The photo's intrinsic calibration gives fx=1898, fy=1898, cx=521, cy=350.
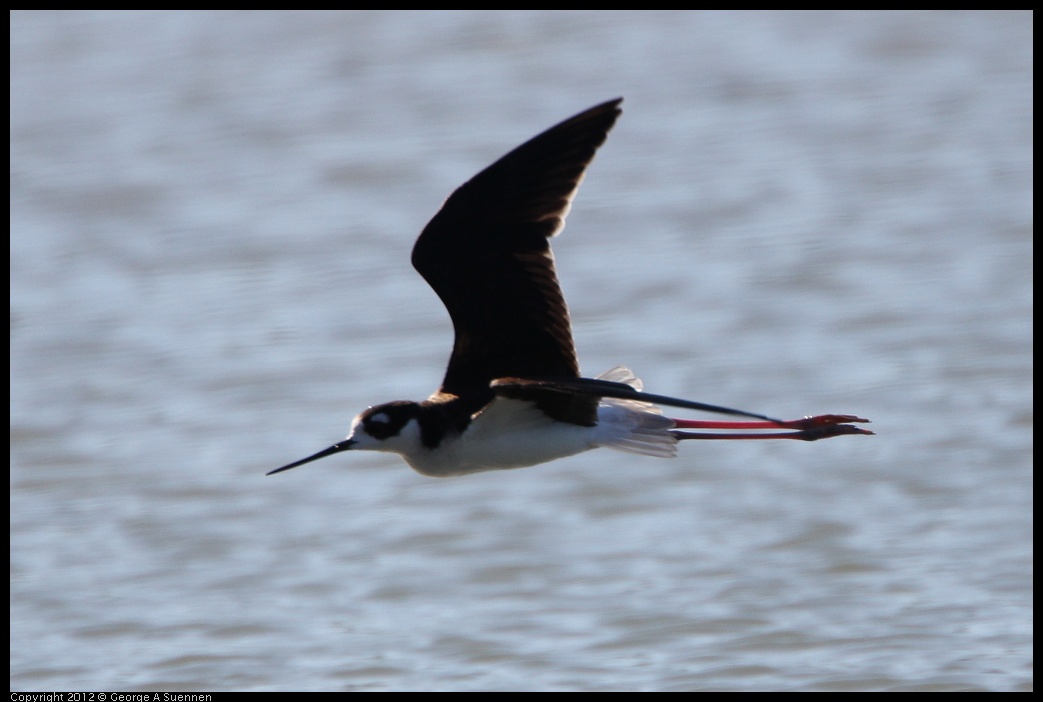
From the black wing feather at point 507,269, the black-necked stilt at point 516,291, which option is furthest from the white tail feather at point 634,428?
the black wing feather at point 507,269

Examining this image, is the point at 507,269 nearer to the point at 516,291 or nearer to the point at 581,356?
the point at 516,291

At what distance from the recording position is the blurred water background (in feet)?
24.7

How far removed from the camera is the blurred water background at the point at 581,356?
7.54 metres

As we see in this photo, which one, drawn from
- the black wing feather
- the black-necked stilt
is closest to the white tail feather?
the black-necked stilt

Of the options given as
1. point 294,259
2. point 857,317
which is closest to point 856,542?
point 857,317

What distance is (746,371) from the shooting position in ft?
31.7

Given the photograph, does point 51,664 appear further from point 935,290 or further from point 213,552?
point 935,290

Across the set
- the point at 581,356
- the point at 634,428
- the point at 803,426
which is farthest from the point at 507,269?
the point at 581,356

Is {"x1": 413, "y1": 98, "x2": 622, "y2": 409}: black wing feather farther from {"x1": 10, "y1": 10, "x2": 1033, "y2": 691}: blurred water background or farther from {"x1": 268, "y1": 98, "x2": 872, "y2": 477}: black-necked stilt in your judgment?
{"x1": 10, "y1": 10, "x2": 1033, "y2": 691}: blurred water background

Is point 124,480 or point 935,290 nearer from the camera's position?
point 124,480

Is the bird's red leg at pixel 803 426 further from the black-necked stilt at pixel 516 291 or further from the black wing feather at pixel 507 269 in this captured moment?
the black wing feather at pixel 507 269

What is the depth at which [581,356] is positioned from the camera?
385 inches

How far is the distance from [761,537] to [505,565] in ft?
3.69

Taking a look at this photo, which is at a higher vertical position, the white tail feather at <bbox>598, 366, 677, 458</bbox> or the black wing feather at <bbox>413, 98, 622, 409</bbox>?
the black wing feather at <bbox>413, 98, 622, 409</bbox>
